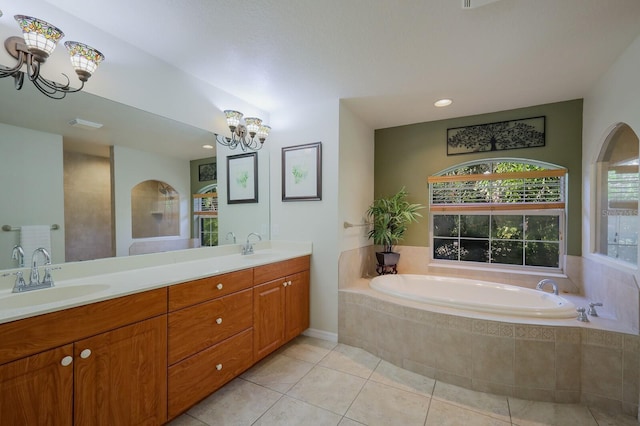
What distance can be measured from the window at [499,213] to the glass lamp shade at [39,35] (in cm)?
331

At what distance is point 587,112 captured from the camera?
8.18ft

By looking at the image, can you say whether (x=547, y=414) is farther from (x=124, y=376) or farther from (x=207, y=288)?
(x=124, y=376)

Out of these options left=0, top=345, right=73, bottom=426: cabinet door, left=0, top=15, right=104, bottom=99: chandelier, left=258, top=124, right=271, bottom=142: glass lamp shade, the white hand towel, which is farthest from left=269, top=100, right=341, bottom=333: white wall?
left=0, top=345, right=73, bottom=426: cabinet door

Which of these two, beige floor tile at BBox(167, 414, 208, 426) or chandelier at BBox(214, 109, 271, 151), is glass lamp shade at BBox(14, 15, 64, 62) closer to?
chandelier at BBox(214, 109, 271, 151)

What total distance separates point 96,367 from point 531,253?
12.2ft

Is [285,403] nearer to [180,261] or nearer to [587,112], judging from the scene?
[180,261]

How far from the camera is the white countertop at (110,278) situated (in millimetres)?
1193

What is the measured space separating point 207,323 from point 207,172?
4.51 ft

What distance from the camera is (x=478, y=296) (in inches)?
109

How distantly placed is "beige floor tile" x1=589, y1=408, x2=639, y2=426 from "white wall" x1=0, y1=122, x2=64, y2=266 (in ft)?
11.3

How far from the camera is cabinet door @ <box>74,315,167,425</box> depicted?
1195mm

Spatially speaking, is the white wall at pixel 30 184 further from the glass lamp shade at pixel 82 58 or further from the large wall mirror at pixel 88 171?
the glass lamp shade at pixel 82 58

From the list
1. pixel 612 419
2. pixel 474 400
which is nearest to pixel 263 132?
pixel 474 400

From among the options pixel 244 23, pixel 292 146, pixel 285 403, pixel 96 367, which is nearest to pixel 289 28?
pixel 244 23
